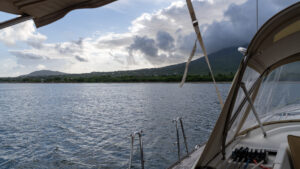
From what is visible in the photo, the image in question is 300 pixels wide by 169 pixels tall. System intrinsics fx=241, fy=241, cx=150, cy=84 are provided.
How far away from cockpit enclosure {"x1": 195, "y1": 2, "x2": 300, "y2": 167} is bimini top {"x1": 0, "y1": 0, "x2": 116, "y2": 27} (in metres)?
2.12

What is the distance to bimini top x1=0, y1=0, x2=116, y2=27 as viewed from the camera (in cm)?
178

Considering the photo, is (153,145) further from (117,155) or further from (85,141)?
(85,141)

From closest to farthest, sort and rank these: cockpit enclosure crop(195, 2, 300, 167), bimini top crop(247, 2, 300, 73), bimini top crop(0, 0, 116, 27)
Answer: bimini top crop(0, 0, 116, 27), bimini top crop(247, 2, 300, 73), cockpit enclosure crop(195, 2, 300, 167)

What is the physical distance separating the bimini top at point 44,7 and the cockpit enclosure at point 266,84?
6.97 ft

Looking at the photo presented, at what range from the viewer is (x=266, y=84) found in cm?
453

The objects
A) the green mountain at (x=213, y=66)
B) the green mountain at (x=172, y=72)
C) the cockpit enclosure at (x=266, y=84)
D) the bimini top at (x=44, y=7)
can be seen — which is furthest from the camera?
the green mountain at (x=213, y=66)

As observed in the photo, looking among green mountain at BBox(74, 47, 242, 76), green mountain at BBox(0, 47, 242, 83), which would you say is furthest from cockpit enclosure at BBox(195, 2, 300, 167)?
green mountain at BBox(74, 47, 242, 76)

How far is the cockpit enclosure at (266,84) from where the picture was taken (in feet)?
10.4

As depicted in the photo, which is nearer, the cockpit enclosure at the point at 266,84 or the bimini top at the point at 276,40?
the bimini top at the point at 276,40

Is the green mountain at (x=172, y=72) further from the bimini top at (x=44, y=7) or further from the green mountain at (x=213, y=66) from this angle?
the bimini top at (x=44, y=7)

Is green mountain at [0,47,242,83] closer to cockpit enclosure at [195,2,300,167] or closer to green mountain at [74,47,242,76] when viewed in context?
green mountain at [74,47,242,76]

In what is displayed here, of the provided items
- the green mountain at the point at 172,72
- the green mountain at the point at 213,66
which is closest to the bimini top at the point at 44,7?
the green mountain at the point at 172,72

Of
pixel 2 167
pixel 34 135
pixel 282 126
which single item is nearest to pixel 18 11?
pixel 282 126

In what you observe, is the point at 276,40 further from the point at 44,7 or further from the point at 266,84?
the point at 44,7
